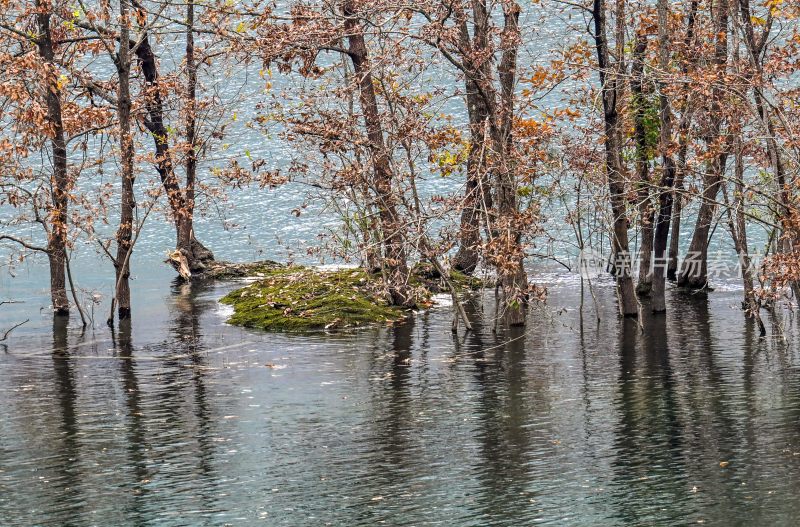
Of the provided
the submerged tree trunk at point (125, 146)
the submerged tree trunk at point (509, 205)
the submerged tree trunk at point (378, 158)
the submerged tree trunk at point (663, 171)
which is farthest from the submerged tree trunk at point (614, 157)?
the submerged tree trunk at point (125, 146)

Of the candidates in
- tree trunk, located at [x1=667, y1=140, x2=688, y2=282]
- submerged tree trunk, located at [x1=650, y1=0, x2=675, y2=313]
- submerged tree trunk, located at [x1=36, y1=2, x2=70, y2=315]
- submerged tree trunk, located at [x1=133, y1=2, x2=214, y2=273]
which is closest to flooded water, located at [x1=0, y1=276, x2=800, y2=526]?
submerged tree trunk, located at [x1=650, y1=0, x2=675, y2=313]

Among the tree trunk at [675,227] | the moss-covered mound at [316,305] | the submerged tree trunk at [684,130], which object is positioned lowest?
the moss-covered mound at [316,305]

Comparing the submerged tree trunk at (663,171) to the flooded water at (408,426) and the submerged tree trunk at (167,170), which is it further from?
the submerged tree trunk at (167,170)

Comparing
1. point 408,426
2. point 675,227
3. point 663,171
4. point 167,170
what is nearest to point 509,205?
point 663,171

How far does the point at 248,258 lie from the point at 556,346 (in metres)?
28.9

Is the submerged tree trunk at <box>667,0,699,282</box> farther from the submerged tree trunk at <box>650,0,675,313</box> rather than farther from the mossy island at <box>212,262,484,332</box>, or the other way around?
→ the mossy island at <box>212,262,484,332</box>

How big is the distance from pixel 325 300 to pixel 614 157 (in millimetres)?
8923

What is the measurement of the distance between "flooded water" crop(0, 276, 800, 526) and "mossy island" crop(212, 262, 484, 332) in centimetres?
120

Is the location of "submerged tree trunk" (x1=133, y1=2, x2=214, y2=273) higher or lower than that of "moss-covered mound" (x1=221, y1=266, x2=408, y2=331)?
higher

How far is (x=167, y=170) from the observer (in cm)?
3441

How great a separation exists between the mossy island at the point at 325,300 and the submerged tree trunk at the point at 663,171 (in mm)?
5047

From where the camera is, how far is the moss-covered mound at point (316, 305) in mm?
31188

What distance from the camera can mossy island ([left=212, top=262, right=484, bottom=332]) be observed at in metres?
31.1

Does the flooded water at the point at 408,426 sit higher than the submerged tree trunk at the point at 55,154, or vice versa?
the submerged tree trunk at the point at 55,154
